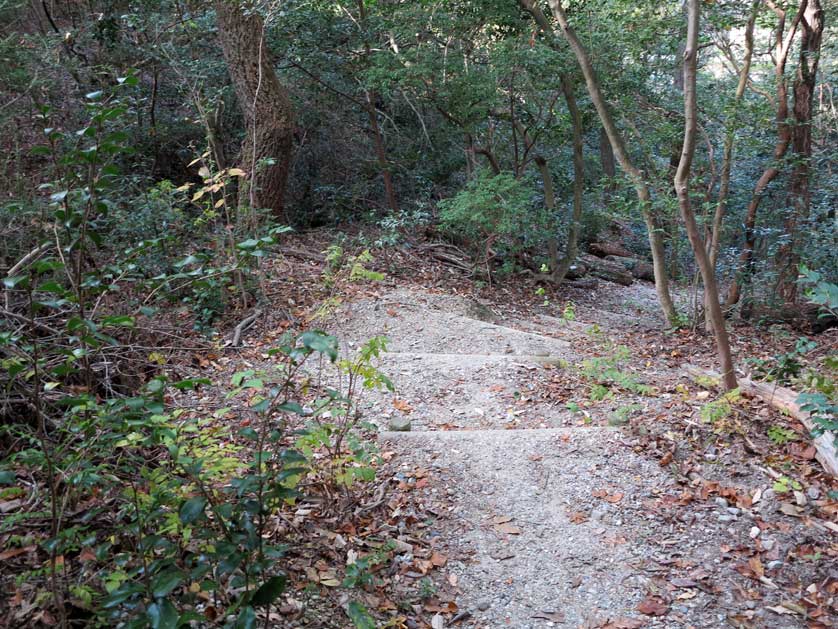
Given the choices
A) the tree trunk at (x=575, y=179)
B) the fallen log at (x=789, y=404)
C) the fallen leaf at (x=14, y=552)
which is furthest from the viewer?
the tree trunk at (x=575, y=179)

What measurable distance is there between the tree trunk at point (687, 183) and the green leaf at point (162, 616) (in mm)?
4029

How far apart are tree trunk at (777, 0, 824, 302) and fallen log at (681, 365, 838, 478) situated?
11.4 ft

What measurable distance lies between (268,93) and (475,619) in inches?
262

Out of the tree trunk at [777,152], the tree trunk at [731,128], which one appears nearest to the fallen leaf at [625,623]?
the tree trunk at [731,128]

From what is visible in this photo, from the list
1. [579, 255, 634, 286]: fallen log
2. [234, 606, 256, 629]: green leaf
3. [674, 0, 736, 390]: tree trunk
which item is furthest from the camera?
[579, 255, 634, 286]: fallen log

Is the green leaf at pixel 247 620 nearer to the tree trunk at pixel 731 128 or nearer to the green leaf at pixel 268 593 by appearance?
the green leaf at pixel 268 593

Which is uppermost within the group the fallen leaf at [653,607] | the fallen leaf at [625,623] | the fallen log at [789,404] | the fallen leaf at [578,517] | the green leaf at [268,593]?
the fallen log at [789,404]

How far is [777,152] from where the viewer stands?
804cm

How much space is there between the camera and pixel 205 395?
479 cm

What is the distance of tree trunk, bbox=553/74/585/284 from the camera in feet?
31.0

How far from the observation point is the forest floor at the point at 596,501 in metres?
3.10

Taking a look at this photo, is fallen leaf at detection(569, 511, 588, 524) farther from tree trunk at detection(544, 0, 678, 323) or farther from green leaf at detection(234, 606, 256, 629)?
tree trunk at detection(544, 0, 678, 323)

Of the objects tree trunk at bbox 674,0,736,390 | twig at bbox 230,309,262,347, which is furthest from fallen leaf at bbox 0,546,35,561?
tree trunk at bbox 674,0,736,390

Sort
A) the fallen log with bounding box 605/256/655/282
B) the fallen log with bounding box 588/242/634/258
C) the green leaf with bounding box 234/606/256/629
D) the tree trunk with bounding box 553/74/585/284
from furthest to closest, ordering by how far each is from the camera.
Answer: the fallen log with bounding box 588/242/634/258 → the fallen log with bounding box 605/256/655/282 → the tree trunk with bounding box 553/74/585/284 → the green leaf with bounding box 234/606/256/629
